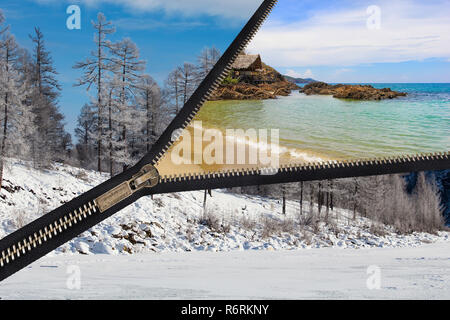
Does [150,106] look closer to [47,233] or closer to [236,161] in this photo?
[236,161]

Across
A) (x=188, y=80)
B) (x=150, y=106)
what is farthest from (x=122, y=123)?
(x=188, y=80)

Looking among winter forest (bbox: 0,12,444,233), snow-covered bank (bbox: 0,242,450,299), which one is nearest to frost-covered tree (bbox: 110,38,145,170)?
winter forest (bbox: 0,12,444,233)

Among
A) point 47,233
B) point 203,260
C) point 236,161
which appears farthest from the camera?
point 203,260

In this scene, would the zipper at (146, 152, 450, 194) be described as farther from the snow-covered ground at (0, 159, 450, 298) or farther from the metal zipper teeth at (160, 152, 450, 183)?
the snow-covered ground at (0, 159, 450, 298)

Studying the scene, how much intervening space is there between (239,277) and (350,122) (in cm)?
300

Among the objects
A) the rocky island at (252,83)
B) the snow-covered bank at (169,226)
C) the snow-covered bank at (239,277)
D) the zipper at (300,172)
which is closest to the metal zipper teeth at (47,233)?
the zipper at (300,172)

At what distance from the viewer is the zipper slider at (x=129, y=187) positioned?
4199 millimetres

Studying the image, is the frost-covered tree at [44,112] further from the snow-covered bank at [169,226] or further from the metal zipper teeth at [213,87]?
the metal zipper teeth at [213,87]

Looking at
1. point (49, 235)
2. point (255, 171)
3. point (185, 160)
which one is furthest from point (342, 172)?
point (49, 235)

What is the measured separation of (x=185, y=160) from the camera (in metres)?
4.51

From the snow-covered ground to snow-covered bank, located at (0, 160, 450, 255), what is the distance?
0.15 feet

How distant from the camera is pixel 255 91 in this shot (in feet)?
17.4
